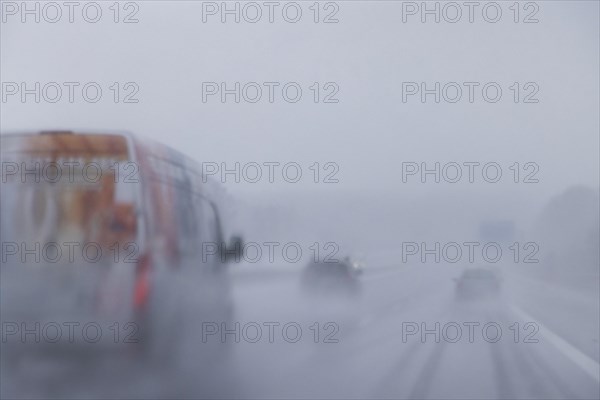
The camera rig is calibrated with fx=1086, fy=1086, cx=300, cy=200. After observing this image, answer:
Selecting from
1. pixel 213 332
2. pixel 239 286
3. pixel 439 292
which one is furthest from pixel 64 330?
pixel 439 292

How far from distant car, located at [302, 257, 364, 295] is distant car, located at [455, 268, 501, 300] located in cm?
329

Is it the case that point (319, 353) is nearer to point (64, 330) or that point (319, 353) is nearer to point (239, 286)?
point (239, 286)

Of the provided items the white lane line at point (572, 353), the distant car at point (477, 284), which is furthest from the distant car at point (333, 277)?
the white lane line at point (572, 353)

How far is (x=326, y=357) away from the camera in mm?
14633

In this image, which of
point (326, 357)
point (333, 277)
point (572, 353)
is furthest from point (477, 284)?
point (326, 357)

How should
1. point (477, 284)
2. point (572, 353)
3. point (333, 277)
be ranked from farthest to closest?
point (477, 284), point (333, 277), point (572, 353)

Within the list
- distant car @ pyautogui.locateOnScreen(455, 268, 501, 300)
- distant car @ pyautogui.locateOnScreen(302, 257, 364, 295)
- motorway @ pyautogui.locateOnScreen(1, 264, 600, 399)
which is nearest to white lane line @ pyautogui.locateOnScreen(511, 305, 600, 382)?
motorway @ pyautogui.locateOnScreen(1, 264, 600, 399)

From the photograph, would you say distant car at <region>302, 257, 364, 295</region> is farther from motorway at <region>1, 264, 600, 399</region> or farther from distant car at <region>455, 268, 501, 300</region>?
distant car at <region>455, 268, 501, 300</region>

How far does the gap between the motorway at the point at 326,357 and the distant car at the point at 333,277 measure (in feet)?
0.64

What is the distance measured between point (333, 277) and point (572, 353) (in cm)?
539

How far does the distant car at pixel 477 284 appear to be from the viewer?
2756 cm

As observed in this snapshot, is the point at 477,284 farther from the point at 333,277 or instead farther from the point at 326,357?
the point at 326,357

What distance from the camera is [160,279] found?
9844 millimetres

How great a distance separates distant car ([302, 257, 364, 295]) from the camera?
59.8 ft
